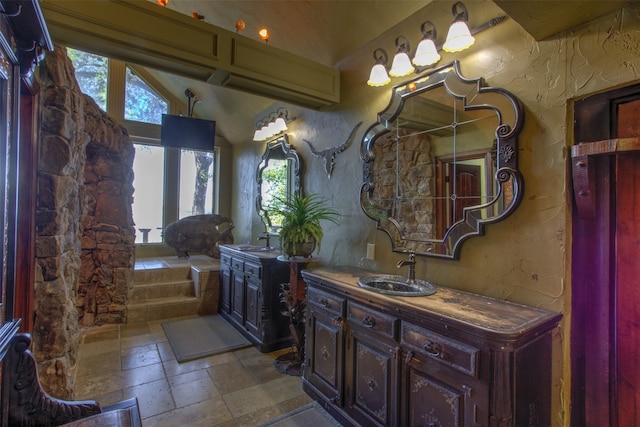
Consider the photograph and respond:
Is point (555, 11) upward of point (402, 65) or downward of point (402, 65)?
downward

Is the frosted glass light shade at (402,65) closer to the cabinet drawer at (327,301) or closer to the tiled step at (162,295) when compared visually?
the cabinet drawer at (327,301)

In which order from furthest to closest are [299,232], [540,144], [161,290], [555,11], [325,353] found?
[161,290] < [299,232] < [325,353] < [540,144] < [555,11]

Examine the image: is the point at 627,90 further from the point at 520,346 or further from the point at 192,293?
the point at 192,293

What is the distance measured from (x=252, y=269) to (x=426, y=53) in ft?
7.79

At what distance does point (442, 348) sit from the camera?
132 cm

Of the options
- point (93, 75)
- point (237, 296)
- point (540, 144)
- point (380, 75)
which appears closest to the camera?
point (540, 144)

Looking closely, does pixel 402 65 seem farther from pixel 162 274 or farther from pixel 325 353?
pixel 162 274

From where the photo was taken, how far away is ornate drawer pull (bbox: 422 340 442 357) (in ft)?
4.35

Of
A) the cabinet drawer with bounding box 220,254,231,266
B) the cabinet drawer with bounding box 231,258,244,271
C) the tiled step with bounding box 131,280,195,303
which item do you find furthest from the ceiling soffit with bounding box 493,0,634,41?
the tiled step with bounding box 131,280,195,303

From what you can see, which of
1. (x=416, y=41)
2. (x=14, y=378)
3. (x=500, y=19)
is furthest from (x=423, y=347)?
(x=416, y=41)

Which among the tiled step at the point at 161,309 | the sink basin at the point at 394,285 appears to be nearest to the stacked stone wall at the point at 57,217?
the tiled step at the point at 161,309

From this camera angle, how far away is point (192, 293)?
4.12 m

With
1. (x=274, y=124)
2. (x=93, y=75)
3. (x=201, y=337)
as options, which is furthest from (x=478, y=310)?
(x=93, y=75)

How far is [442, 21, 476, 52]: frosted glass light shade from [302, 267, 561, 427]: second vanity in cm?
132
